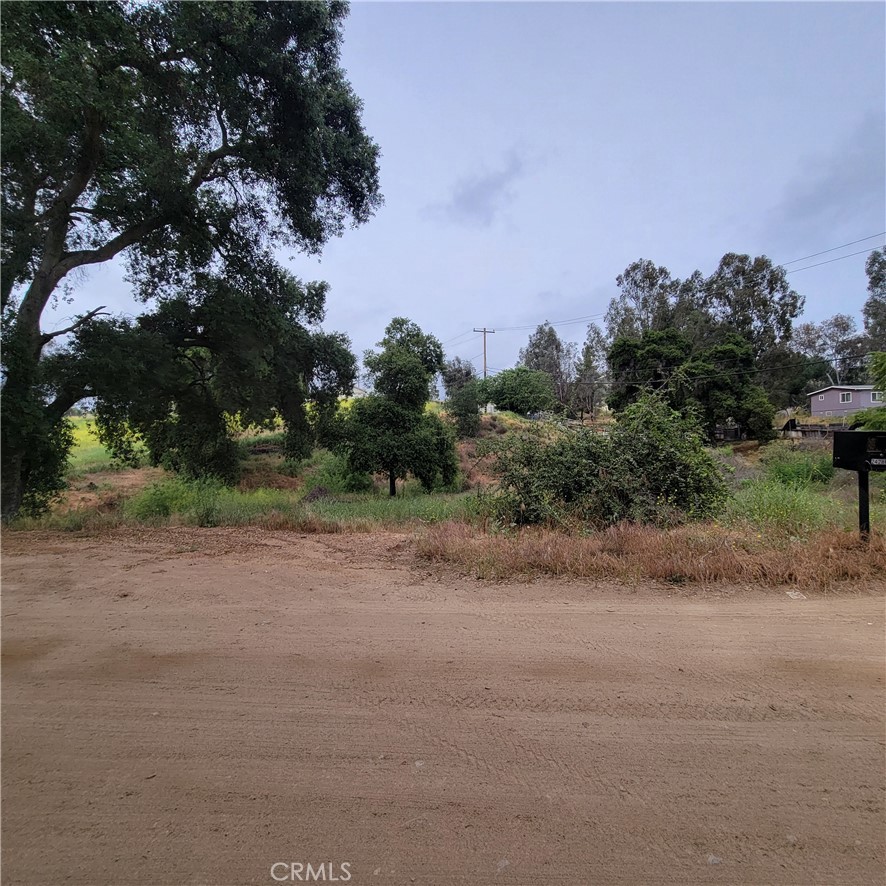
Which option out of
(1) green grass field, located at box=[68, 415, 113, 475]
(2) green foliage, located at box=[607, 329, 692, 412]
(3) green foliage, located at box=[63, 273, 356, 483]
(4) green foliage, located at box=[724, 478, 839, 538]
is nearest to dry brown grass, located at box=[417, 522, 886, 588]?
(4) green foliage, located at box=[724, 478, 839, 538]

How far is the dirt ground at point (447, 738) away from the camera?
6.48 feet

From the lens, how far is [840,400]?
5481cm

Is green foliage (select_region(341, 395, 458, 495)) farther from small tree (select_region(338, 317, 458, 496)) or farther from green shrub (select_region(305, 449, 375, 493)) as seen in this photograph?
green shrub (select_region(305, 449, 375, 493))

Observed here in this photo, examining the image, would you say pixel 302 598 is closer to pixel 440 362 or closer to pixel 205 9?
pixel 205 9

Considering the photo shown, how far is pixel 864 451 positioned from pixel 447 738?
214 inches

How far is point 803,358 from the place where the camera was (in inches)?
2532

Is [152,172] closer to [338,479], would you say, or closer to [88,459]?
[338,479]

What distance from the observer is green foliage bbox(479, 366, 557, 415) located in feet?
205

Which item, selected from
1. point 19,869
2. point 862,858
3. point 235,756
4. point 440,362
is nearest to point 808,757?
point 862,858

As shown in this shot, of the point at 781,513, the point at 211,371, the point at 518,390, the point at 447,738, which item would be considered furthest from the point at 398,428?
the point at 518,390

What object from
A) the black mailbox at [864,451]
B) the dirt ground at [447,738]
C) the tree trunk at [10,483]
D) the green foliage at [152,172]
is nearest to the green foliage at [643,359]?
the green foliage at [152,172]

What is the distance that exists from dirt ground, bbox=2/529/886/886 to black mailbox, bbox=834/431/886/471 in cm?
154

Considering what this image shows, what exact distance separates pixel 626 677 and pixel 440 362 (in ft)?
134
